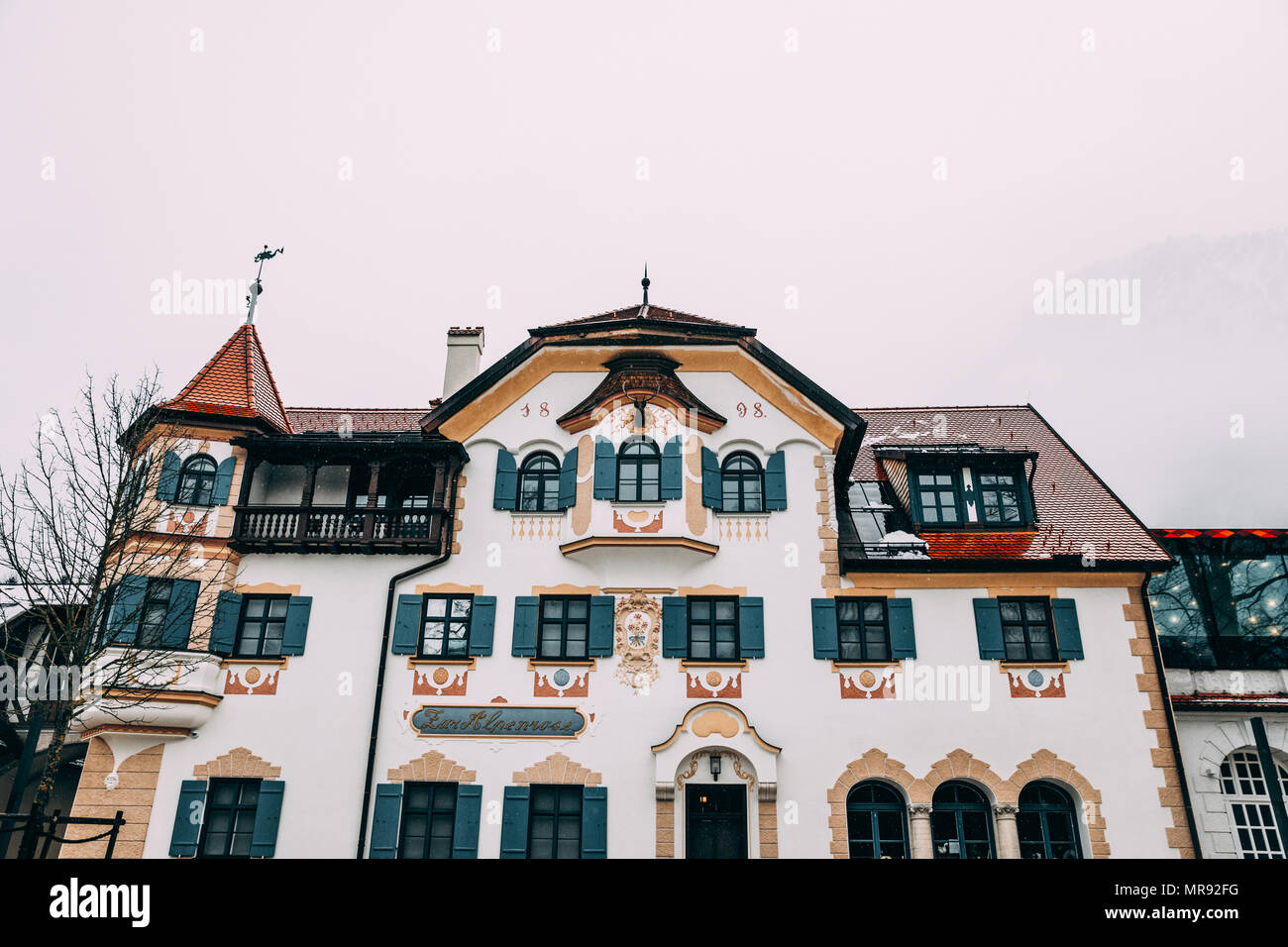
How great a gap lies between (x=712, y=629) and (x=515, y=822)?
556cm

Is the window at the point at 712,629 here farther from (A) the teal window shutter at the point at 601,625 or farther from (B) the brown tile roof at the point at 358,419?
(B) the brown tile roof at the point at 358,419

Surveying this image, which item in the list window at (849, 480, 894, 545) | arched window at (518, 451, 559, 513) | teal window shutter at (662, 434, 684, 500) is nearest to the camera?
teal window shutter at (662, 434, 684, 500)

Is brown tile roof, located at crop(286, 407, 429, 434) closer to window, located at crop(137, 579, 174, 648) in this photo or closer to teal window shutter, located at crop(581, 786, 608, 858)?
window, located at crop(137, 579, 174, 648)

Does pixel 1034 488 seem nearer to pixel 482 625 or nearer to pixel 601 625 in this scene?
pixel 601 625

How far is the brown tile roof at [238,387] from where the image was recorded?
69.1 ft

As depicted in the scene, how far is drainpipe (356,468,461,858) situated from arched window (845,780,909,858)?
952 centimetres

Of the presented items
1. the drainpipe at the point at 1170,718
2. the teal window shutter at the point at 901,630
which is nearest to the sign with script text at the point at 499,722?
the teal window shutter at the point at 901,630

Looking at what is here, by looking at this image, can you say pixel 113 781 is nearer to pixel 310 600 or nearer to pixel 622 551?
pixel 310 600

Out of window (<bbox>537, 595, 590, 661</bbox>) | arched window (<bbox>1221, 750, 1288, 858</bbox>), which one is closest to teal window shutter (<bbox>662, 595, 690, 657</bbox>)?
window (<bbox>537, 595, 590, 661</bbox>)

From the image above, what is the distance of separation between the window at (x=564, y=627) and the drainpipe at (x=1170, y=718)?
1185 cm

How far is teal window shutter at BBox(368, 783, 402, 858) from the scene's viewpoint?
17703 mm

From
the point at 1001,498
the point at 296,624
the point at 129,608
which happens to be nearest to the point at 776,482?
the point at 1001,498
